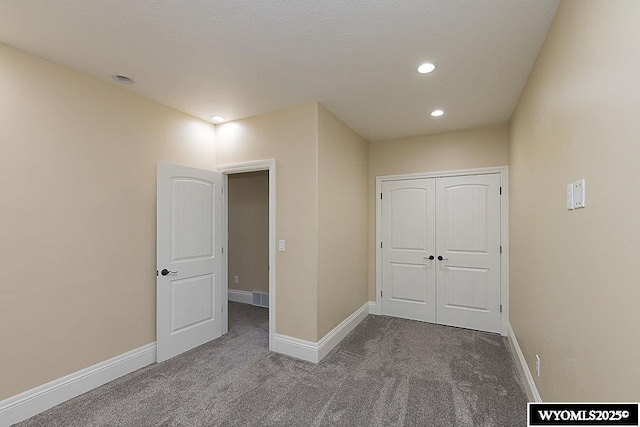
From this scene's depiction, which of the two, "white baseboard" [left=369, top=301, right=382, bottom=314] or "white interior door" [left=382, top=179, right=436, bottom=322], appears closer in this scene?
"white interior door" [left=382, top=179, right=436, bottom=322]

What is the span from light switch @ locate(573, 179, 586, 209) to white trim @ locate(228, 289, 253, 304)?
4.58 m

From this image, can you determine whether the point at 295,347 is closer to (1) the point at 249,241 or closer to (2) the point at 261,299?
(2) the point at 261,299

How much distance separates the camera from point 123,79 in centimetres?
248

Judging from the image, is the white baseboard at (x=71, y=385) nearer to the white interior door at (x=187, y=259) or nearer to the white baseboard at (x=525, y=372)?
the white interior door at (x=187, y=259)

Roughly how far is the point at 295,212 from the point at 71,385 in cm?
229

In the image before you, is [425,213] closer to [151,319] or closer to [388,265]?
[388,265]

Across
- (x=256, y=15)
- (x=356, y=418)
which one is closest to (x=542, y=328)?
(x=356, y=418)

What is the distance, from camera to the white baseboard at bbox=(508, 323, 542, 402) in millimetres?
2077

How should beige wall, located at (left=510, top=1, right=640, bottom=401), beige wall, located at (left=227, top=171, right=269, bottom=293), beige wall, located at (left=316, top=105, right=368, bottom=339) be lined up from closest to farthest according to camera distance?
1. beige wall, located at (left=510, top=1, right=640, bottom=401)
2. beige wall, located at (left=316, top=105, right=368, bottom=339)
3. beige wall, located at (left=227, top=171, right=269, bottom=293)

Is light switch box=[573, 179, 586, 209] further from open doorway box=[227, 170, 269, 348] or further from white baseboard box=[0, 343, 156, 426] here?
open doorway box=[227, 170, 269, 348]

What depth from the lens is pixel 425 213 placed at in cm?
402

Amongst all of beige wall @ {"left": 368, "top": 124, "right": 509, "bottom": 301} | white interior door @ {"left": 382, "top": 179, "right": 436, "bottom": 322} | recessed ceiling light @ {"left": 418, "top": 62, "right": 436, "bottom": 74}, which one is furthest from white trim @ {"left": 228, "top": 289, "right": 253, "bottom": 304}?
recessed ceiling light @ {"left": 418, "top": 62, "right": 436, "bottom": 74}

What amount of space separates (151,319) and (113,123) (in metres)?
1.88

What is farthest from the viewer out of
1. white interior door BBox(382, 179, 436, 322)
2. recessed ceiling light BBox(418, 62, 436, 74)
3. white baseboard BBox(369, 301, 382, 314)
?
white baseboard BBox(369, 301, 382, 314)
